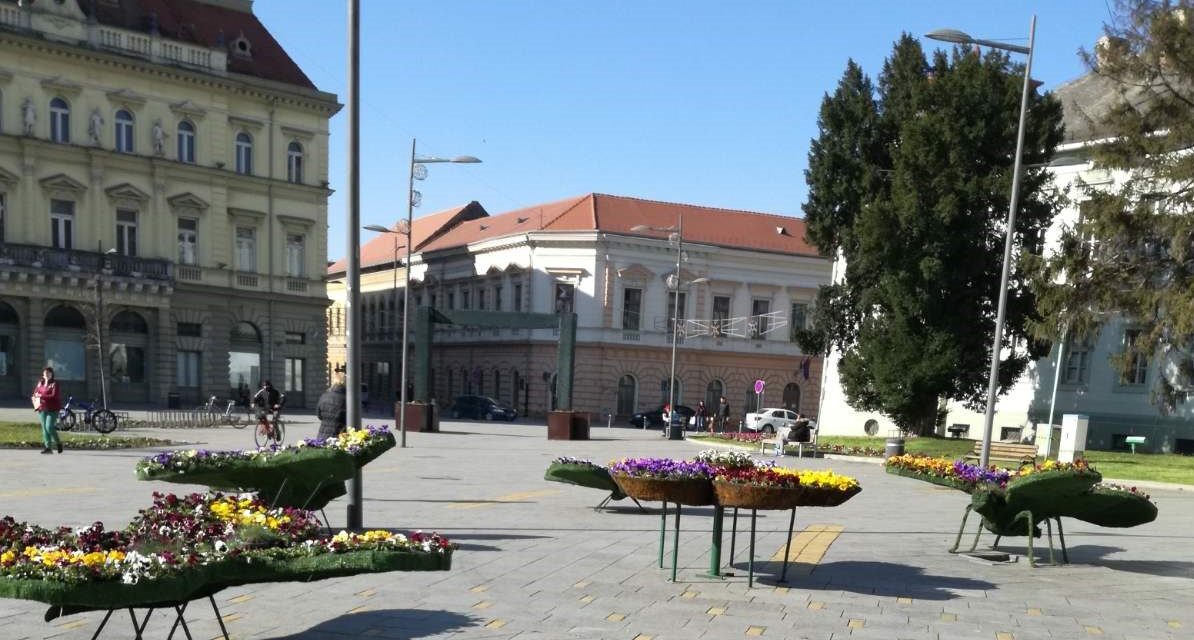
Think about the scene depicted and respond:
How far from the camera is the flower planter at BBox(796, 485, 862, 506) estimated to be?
28.2 ft

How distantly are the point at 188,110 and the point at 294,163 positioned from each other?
18.5ft

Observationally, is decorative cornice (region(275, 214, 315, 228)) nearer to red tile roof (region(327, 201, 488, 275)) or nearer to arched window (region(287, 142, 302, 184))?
arched window (region(287, 142, 302, 184))

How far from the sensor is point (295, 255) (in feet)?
171

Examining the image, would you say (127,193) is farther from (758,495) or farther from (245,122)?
(758,495)

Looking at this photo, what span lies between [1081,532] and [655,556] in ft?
21.9

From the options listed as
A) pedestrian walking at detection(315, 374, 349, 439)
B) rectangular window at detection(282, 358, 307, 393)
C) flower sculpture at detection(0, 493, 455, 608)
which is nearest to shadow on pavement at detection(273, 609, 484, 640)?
flower sculpture at detection(0, 493, 455, 608)

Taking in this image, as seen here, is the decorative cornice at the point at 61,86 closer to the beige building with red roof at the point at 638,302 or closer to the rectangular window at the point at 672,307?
the beige building with red roof at the point at 638,302

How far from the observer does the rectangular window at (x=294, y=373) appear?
5170 cm

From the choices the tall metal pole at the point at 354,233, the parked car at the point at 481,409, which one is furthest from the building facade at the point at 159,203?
the tall metal pole at the point at 354,233

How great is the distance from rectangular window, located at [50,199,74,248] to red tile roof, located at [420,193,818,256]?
24273 millimetres

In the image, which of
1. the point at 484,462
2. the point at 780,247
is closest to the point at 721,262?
the point at 780,247

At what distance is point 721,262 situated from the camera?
6206 centimetres

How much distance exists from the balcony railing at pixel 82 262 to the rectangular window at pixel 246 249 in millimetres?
3825

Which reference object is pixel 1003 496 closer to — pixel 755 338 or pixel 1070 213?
pixel 1070 213
